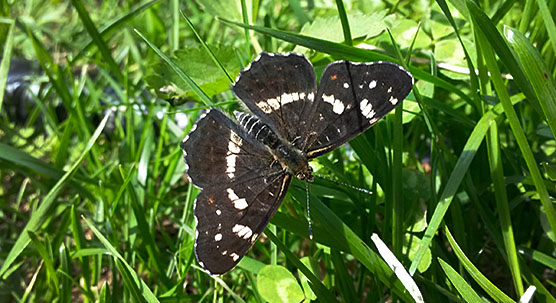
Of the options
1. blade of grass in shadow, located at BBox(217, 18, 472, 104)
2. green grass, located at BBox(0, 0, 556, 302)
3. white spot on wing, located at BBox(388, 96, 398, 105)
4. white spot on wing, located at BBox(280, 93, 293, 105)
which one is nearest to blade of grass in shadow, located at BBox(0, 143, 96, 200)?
green grass, located at BBox(0, 0, 556, 302)

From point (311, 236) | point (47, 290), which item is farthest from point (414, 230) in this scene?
point (47, 290)

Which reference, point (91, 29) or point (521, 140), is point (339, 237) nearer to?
point (521, 140)

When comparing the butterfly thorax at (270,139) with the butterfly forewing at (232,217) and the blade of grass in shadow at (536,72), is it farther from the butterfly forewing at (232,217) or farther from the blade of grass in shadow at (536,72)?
the blade of grass in shadow at (536,72)

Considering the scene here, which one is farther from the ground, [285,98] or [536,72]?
[285,98]

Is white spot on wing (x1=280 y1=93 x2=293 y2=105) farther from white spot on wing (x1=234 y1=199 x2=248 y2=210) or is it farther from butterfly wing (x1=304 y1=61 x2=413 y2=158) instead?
white spot on wing (x1=234 y1=199 x2=248 y2=210)

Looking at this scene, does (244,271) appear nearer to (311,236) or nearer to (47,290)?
(311,236)

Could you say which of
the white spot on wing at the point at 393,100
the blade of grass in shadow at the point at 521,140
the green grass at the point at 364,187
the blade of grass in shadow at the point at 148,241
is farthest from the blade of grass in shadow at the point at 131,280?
the blade of grass in shadow at the point at 521,140

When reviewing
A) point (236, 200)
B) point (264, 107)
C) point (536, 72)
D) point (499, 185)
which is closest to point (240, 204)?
point (236, 200)
